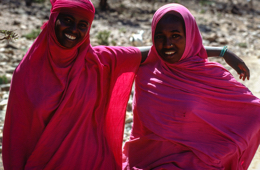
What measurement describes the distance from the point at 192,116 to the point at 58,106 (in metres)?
1.12

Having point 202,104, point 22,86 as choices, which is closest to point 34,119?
point 22,86

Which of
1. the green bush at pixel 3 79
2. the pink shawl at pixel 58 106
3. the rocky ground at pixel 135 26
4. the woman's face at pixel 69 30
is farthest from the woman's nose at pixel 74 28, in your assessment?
the green bush at pixel 3 79

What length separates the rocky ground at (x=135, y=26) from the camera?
6141 mm

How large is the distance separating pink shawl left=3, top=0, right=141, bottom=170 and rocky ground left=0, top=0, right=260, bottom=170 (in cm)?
153

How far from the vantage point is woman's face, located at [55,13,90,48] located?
2586 mm

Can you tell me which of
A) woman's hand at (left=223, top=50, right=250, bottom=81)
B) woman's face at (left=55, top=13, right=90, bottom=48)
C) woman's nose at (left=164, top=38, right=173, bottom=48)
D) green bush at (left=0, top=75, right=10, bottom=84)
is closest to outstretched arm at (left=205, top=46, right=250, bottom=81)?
woman's hand at (left=223, top=50, right=250, bottom=81)

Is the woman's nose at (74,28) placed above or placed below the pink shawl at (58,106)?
above

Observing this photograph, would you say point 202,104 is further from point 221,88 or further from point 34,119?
point 34,119

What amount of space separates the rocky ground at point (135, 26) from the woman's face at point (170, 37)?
1651mm

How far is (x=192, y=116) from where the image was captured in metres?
2.86

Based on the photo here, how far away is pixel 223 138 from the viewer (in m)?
2.89

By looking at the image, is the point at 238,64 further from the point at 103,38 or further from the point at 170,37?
the point at 103,38

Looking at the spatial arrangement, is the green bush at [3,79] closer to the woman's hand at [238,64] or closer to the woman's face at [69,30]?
the woman's face at [69,30]

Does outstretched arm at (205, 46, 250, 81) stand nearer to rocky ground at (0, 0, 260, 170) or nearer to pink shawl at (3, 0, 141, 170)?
pink shawl at (3, 0, 141, 170)
